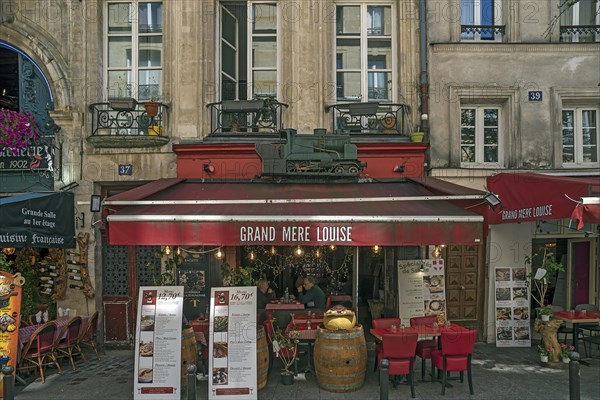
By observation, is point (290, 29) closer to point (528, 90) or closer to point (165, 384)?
point (528, 90)

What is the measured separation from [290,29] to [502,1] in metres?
4.47

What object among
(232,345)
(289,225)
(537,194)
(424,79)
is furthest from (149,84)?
(537,194)

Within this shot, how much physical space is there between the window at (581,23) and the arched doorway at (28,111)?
1059 centimetres

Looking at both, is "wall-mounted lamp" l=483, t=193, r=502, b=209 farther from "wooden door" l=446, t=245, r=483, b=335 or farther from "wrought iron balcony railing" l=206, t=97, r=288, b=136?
"wrought iron balcony railing" l=206, t=97, r=288, b=136

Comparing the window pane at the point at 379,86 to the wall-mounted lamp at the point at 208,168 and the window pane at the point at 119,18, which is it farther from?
the window pane at the point at 119,18

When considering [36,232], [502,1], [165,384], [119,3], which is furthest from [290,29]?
[165,384]

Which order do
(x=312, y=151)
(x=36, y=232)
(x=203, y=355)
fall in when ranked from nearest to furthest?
1. (x=203, y=355)
2. (x=36, y=232)
3. (x=312, y=151)

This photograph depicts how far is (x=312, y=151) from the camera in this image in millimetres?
9430

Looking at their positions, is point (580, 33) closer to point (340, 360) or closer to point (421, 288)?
point (421, 288)

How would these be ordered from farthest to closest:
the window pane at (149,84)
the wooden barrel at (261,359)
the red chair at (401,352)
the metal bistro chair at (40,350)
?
the window pane at (149,84)
the metal bistro chair at (40,350)
the wooden barrel at (261,359)
the red chair at (401,352)

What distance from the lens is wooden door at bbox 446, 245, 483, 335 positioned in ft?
34.9

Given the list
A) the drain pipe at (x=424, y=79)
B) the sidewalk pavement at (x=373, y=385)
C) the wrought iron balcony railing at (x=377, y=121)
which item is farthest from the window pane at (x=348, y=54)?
the sidewalk pavement at (x=373, y=385)

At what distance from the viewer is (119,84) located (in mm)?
10664

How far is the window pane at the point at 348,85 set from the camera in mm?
10672
